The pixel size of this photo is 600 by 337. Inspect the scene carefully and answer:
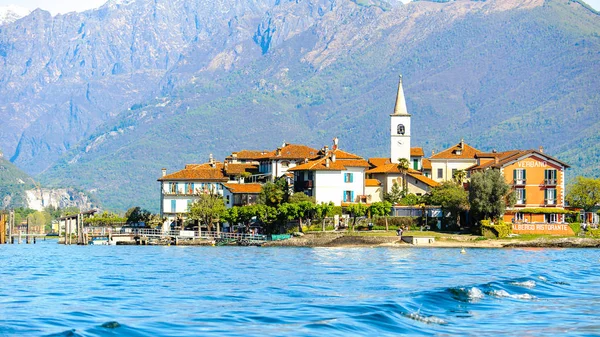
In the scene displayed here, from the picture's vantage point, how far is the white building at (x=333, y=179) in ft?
381

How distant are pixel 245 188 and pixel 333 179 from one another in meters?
12.7

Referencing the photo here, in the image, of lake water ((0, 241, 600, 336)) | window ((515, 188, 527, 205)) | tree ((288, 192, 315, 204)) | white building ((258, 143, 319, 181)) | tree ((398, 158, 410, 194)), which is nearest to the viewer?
lake water ((0, 241, 600, 336))

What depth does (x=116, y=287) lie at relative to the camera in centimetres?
5028

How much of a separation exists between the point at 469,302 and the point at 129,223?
103687mm

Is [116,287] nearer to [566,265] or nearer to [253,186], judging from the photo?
[566,265]

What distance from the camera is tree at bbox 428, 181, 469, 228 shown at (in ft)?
342

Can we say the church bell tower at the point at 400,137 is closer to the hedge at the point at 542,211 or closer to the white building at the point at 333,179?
the white building at the point at 333,179

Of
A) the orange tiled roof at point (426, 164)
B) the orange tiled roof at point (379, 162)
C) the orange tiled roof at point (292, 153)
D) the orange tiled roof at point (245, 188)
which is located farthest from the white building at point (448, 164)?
the orange tiled roof at point (245, 188)

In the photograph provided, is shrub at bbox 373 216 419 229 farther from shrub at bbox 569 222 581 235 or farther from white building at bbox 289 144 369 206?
shrub at bbox 569 222 581 235

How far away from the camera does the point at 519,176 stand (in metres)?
107

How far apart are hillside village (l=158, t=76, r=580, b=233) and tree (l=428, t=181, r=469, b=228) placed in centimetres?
399

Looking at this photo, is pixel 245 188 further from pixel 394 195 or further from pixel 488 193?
pixel 488 193

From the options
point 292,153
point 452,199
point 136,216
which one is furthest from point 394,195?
point 136,216

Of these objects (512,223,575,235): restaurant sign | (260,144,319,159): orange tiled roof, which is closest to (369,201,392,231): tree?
(512,223,575,235): restaurant sign
